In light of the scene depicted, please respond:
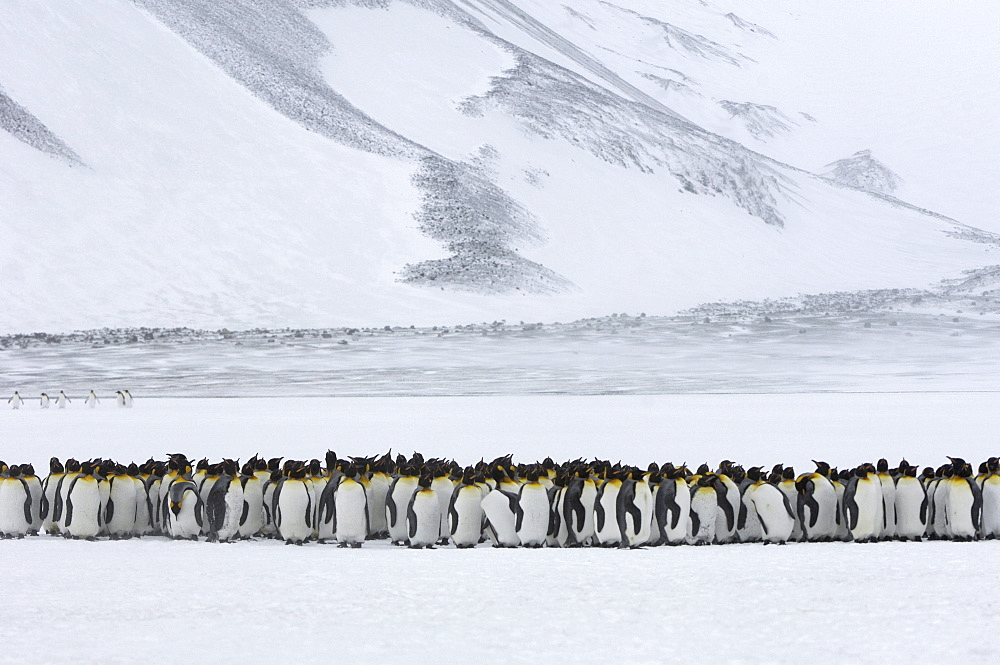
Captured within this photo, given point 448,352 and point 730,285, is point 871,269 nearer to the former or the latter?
point 730,285

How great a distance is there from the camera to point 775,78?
101 m

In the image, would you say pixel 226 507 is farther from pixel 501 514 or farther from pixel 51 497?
pixel 501 514

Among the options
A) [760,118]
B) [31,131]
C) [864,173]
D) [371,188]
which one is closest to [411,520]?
[371,188]

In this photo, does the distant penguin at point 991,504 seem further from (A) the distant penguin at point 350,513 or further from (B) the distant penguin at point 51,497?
(B) the distant penguin at point 51,497

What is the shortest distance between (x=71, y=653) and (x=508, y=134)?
182 ft

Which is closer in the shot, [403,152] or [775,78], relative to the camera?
[403,152]

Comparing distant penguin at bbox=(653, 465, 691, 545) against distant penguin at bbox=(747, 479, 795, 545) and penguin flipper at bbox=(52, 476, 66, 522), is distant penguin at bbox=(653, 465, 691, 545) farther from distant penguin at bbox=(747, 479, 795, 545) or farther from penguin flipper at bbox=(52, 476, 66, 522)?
penguin flipper at bbox=(52, 476, 66, 522)

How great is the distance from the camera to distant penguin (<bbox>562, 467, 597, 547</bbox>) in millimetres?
8891

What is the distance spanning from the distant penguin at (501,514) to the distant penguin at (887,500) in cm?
285

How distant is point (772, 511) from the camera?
29.9 ft

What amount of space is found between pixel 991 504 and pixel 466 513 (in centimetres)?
410

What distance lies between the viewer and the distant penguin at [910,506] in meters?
9.32

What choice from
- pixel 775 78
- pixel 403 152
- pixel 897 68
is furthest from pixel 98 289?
pixel 897 68

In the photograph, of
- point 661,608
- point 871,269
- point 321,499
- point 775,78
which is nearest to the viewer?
point 661,608
